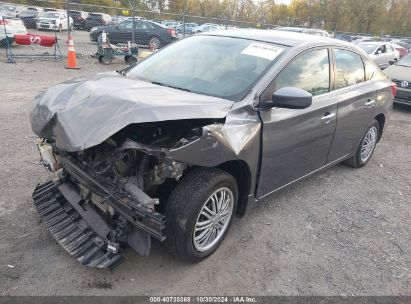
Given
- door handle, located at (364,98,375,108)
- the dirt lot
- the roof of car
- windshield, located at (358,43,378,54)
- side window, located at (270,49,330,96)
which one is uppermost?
the roof of car

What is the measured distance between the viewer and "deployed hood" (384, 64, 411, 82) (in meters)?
9.12

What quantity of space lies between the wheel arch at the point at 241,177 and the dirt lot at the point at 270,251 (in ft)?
1.11

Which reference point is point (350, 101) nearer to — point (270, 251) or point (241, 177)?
point (241, 177)

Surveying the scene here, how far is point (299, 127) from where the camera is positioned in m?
3.46

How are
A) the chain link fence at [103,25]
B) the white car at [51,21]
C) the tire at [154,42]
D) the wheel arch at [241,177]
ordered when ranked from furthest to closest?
the white car at [51,21] → the tire at [154,42] → the chain link fence at [103,25] → the wheel arch at [241,177]

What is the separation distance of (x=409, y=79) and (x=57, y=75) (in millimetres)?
9781

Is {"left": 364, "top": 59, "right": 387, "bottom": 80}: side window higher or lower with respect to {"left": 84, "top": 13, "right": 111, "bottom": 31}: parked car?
higher

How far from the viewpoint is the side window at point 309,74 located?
3316mm

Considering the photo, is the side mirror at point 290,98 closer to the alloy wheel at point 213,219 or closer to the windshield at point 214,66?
the windshield at point 214,66

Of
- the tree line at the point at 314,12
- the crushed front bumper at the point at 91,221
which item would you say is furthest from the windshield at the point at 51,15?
the crushed front bumper at the point at 91,221

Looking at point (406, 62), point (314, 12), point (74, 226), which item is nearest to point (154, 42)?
point (406, 62)

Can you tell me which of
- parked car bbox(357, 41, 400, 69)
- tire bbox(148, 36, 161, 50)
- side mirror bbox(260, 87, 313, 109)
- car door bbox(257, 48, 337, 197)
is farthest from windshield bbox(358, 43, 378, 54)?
side mirror bbox(260, 87, 313, 109)

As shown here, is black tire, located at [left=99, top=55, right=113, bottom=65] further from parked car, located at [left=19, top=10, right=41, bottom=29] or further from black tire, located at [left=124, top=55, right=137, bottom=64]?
parked car, located at [left=19, top=10, right=41, bottom=29]

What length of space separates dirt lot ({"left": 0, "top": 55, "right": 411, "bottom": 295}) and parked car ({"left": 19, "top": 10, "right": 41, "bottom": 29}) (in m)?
24.6
